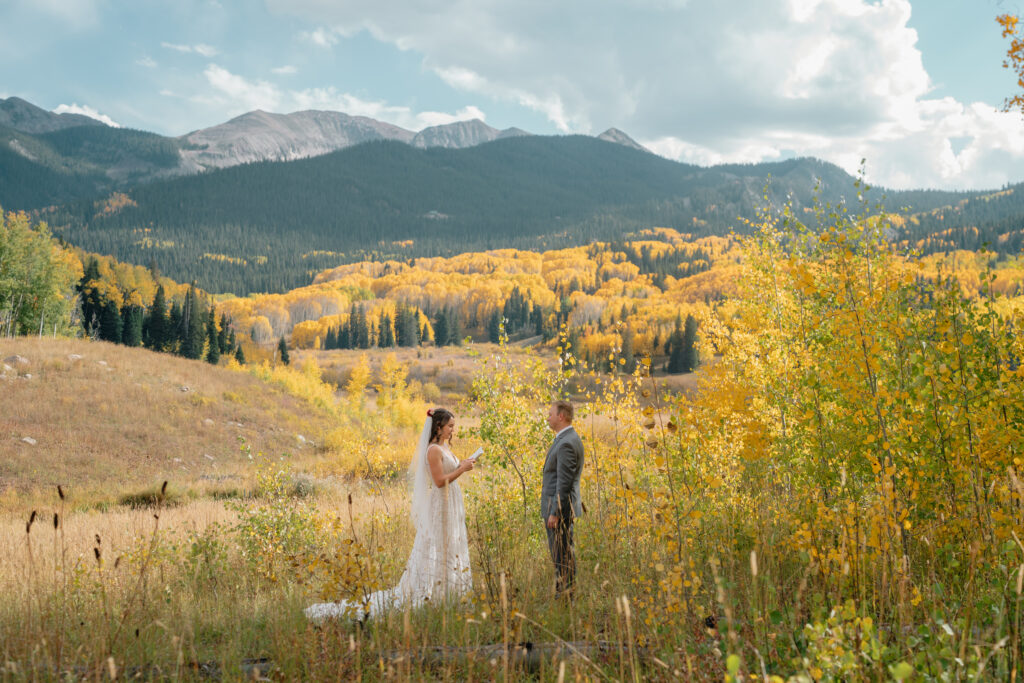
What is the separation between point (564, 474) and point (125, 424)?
2432cm

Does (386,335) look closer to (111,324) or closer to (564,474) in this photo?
(111,324)

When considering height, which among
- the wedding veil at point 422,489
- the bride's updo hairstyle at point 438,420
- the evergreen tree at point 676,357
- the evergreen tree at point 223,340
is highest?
the evergreen tree at point 223,340

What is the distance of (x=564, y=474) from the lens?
566 cm

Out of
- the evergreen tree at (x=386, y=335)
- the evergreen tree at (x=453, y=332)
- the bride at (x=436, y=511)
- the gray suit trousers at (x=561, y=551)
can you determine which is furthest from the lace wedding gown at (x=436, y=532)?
the evergreen tree at (x=386, y=335)

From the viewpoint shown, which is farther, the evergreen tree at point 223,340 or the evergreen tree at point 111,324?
the evergreen tree at point 223,340

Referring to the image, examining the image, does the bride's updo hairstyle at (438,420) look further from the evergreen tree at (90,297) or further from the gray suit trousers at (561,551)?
the evergreen tree at (90,297)

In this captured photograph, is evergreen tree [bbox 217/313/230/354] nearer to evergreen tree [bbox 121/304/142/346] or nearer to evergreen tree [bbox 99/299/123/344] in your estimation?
evergreen tree [bbox 121/304/142/346]

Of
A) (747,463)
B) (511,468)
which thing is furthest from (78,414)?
(747,463)

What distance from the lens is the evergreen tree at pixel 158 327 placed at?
184 ft

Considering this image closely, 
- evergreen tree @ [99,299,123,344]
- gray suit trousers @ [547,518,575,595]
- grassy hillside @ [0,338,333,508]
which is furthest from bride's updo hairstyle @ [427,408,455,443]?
evergreen tree @ [99,299,123,344]

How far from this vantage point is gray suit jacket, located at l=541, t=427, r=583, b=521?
222 inches

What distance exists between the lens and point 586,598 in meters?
4.80

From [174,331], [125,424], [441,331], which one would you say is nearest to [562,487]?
[125,424]

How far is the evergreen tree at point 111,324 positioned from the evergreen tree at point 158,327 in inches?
105
